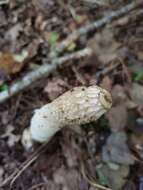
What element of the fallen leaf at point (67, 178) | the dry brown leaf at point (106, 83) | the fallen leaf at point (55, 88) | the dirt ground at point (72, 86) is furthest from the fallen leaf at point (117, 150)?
the fallen leaf at point (55, 88)

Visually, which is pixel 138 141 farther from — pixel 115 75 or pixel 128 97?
pixel 115 75

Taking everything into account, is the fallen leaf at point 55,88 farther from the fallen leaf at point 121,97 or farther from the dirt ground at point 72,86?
the fallen leaf at point 121,97

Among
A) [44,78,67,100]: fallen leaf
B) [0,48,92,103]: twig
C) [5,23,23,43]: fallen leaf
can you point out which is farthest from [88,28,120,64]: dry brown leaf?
[5,23,23,43]: fallen leaf

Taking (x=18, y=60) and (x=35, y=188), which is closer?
(x=35, y=188)

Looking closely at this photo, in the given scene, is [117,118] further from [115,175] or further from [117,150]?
[115,175]

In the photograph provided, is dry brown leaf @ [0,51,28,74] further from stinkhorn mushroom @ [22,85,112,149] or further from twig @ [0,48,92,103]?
stinkhorn mushroom @ [22,85,112,149]

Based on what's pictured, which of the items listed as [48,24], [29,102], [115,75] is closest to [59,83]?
[29,102]

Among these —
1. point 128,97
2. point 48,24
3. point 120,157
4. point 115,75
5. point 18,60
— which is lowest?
point 120,157

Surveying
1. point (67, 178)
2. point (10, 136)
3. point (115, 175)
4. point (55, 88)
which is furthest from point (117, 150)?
point (10, 136)
